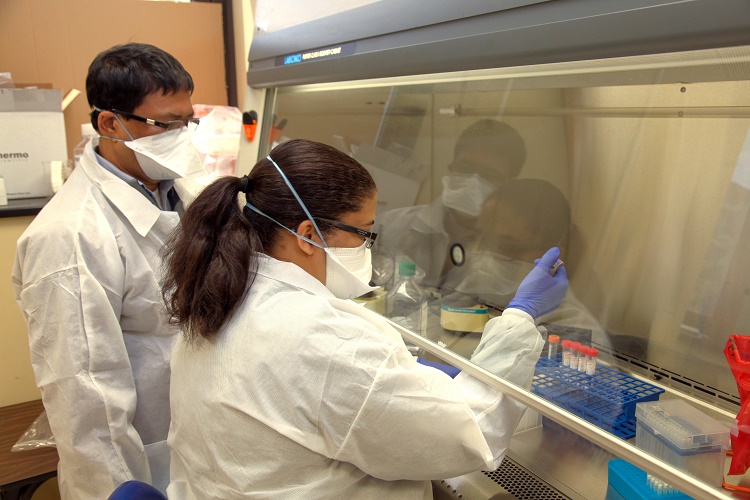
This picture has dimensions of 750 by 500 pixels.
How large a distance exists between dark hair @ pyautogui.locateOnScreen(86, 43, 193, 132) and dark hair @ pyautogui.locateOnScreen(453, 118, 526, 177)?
29.7 inches

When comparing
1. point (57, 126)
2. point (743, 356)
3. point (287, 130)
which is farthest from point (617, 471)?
point (57, 126)

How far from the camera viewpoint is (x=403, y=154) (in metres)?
1.67

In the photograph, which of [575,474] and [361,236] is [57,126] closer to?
[361,236]

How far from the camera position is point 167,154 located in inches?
52.2

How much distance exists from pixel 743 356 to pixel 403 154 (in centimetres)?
111

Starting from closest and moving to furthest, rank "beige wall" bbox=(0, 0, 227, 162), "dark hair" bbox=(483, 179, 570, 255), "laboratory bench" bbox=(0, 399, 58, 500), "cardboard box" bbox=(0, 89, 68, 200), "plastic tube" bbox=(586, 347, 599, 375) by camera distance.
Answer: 1. "plastic tube" bbox=(586, 347, 599, 375)
2. "dark hair" bbox=(483, 179, 570, 255)
3. "laboratory bench" bbox=(0, 399, 58, 500)
4. "cardboard box" bbox=(0, 89, 68, 200)
5. "beige wall" bbox=(0, 0, 227, 162)

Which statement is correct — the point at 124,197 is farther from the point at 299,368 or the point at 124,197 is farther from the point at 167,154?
the point at 299,368

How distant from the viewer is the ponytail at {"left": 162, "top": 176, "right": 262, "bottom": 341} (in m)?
0.81

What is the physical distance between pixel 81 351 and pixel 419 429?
0.77m

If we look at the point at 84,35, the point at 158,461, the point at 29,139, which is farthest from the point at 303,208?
the point at 84,35

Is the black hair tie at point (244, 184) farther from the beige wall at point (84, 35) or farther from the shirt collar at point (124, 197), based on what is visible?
the beige wall at point (84, 35)

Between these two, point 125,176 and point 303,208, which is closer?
point 303,208

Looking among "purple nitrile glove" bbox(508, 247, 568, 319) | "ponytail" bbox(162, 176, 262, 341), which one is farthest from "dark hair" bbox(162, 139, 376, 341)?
"purple nitrile glove" bbox(508, 247, 568, 319)

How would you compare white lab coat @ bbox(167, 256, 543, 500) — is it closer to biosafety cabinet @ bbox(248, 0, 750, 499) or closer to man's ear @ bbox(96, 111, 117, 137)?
biosafety cabinet @ bbox(248, 0, 750, 499)
